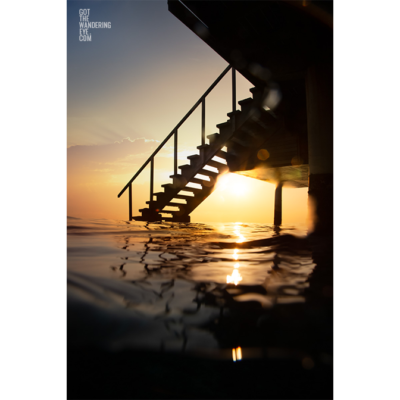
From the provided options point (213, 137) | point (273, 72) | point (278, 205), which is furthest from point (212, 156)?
point (278, 205)

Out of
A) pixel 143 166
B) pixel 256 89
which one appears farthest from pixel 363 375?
pixel 143 166

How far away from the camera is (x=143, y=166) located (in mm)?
7891

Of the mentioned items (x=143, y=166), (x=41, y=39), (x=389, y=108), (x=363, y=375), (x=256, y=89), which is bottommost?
(x=363, y=375)

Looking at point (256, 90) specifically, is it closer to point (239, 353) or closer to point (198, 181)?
point (198, 181)

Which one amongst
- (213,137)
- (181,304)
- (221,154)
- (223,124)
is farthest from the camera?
(221,154)

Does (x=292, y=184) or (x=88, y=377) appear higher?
(x=292, y=184)

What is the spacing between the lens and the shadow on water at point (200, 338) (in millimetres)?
484

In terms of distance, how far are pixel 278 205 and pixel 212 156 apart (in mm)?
4933

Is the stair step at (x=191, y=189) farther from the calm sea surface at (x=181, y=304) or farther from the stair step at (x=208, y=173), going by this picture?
the calm sea surface at (x=181, y=304)

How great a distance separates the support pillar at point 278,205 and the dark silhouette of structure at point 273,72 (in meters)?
3.95

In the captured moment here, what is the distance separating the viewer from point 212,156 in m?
7.05

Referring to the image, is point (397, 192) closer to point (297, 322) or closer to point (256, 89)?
point (297, 322)

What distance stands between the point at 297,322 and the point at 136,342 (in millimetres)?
457

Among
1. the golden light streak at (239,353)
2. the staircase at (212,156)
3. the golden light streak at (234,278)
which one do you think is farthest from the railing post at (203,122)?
the golden light streak at (239,353)
